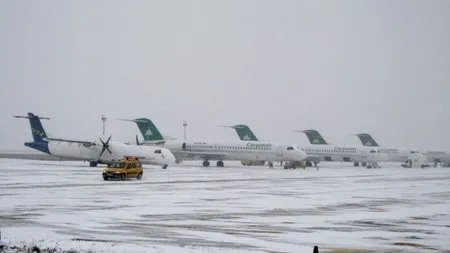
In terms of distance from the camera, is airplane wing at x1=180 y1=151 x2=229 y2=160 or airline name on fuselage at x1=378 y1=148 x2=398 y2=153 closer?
airplane wing at x1=180 y1=151 x2=229 y2=160

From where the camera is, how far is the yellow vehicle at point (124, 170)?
47.6 m

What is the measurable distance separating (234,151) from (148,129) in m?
17.9

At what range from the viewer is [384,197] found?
3491 centimetres

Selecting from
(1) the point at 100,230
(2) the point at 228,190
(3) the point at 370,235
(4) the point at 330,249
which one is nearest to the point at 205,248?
(4) the point at 330,249

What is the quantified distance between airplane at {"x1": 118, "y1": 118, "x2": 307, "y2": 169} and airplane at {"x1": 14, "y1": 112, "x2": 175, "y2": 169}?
12.2 m

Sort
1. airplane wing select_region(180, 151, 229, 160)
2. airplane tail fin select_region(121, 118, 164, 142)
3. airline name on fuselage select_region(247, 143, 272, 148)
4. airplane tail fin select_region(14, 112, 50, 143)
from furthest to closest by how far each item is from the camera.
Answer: airplane tail fin select_region(121, 118, 164, 142)
airplane wing select_region(180, 151, 229, 160)
airline name on fuselage select_region(247, 143, 272, 148)
airplane tail fin select_region(14, 112, 50, 143)

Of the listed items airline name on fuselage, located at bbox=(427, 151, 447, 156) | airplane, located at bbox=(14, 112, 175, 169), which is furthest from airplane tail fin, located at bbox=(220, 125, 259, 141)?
airplane, located at bbox=(14, 112, 175, 169)

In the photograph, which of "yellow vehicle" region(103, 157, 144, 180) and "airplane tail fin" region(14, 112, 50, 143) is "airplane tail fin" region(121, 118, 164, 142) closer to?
"airplane tail fin" region(14, 112, 50, 143)

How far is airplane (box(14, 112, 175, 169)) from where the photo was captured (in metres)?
73.7

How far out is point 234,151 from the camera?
9006 centimetres

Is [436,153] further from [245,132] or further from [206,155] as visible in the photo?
[206,155]

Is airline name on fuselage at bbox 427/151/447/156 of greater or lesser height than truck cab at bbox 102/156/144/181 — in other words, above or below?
above

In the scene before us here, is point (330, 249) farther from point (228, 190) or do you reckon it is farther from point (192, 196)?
point (228, 190)

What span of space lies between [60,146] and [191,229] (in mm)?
63528
